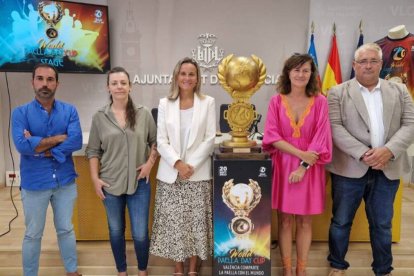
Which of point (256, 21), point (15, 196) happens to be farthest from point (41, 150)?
point (256, 21)

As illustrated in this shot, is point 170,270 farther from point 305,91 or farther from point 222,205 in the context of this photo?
point 305,91

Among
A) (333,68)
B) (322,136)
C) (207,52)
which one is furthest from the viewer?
(207,52)

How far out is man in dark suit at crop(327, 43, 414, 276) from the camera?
6.31 feet

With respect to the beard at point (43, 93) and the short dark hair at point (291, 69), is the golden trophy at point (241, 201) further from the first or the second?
the beard at point (43, 93)

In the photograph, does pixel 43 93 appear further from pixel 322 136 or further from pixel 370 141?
pixel 370 141

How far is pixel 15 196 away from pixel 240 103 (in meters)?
3.19

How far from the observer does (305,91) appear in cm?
194

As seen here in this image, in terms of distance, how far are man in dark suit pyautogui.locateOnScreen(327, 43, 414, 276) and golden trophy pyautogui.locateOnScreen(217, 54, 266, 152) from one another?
18.8 inches

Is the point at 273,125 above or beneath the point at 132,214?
above

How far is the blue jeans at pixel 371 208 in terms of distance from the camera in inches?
79.0

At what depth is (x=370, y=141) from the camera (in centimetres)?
197

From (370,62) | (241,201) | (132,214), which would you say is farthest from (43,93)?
(370,62)

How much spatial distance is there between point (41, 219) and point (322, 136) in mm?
1609

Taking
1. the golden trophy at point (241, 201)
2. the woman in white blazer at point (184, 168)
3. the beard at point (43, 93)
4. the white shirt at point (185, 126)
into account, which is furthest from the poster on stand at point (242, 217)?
the beard at point (43, 93)
